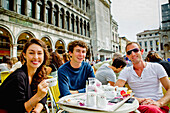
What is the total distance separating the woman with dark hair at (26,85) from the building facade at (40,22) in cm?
1171

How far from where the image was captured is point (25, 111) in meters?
1.62

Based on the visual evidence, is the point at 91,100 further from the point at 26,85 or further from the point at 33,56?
the point at 33,56

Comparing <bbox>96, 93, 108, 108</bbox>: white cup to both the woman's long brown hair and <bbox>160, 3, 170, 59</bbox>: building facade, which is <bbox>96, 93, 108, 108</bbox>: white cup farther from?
<bbox>160, 3, 170, 59</bbox>: building facade

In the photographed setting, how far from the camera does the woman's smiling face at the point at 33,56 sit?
6.55ft

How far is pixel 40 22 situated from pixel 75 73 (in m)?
14.5

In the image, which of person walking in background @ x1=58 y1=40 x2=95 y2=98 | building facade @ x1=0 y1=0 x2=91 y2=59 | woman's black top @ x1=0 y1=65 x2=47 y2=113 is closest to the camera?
woman's black top @ x1=0 y1=65 x2=47 y2=113

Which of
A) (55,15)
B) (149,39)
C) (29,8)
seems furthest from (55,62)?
(149,39)

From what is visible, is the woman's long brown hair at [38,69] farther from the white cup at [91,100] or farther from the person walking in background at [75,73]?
the white cup at [91,100]

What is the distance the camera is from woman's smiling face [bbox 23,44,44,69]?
200cm

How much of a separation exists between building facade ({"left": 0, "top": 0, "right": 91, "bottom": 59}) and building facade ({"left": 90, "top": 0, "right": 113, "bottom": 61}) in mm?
2619

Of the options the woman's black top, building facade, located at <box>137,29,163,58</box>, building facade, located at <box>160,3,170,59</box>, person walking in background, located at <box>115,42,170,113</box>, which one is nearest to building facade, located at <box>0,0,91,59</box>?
the woman's black top

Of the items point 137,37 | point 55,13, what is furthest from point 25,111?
point 137,37

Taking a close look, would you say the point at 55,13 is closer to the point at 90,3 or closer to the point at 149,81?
the point at 90,3

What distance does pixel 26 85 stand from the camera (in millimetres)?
1783
